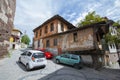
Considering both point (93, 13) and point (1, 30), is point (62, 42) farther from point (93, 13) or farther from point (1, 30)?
point (93, 13)

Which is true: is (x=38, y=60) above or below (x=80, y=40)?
below

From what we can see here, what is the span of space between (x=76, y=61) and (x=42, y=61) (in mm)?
4038

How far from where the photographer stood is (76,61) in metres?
10.9

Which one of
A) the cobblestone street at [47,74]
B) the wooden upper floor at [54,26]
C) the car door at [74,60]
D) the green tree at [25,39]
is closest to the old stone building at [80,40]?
the wooden upper floor at [54,26]

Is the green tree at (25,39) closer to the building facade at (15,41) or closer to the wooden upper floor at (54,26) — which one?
the building facade at (15,41)

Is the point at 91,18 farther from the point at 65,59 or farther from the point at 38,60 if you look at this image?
the point at 38,60

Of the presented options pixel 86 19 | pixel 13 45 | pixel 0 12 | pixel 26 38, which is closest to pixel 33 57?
pixel 0 12

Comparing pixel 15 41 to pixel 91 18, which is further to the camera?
pixel 15 41

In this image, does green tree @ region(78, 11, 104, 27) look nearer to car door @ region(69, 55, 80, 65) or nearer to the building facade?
car door @ region(69, 55, 80, 65)

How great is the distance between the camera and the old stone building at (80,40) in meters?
12.1

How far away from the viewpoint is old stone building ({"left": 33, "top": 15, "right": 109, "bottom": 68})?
1215 centimetres

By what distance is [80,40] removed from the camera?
13930 millimetres

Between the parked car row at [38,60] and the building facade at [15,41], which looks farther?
the building facade at [15,41]

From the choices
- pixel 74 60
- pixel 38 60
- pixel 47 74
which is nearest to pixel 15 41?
pixel 38 60
